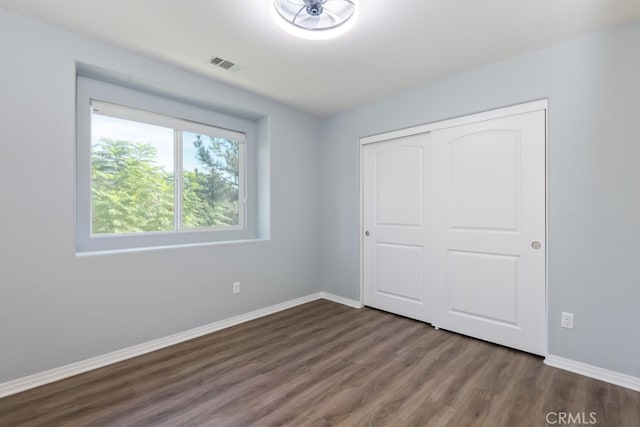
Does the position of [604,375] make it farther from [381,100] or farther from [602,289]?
[381,100]

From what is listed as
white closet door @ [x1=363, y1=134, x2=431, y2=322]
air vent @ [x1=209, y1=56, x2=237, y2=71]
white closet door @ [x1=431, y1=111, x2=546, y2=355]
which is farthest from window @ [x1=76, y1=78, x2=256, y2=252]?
white closet door @ [x1=431, y1=111, x2=546, y2=355]

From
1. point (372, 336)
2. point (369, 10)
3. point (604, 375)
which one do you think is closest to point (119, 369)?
point (372, 336)

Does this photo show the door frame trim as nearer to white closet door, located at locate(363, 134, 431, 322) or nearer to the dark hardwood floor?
white closet door, located at locate(363, 134, 431, 322)

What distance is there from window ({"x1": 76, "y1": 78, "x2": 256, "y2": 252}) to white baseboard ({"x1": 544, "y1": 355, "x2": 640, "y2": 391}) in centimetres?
312

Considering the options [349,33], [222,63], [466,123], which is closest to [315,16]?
[349,33]

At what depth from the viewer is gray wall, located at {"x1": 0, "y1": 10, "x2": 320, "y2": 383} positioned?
1922 mm

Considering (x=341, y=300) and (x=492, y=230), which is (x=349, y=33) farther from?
(x=341, y=300)

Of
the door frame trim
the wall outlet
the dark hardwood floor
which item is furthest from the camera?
the door frame trim

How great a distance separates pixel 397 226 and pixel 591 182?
166 centimetres

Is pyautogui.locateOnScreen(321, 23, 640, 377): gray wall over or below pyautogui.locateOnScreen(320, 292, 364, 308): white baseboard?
over

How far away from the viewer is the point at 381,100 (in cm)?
337

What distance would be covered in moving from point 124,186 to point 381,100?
9.14 ft

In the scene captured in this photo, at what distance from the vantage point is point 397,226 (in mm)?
3324

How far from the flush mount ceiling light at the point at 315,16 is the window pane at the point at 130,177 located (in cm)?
174
